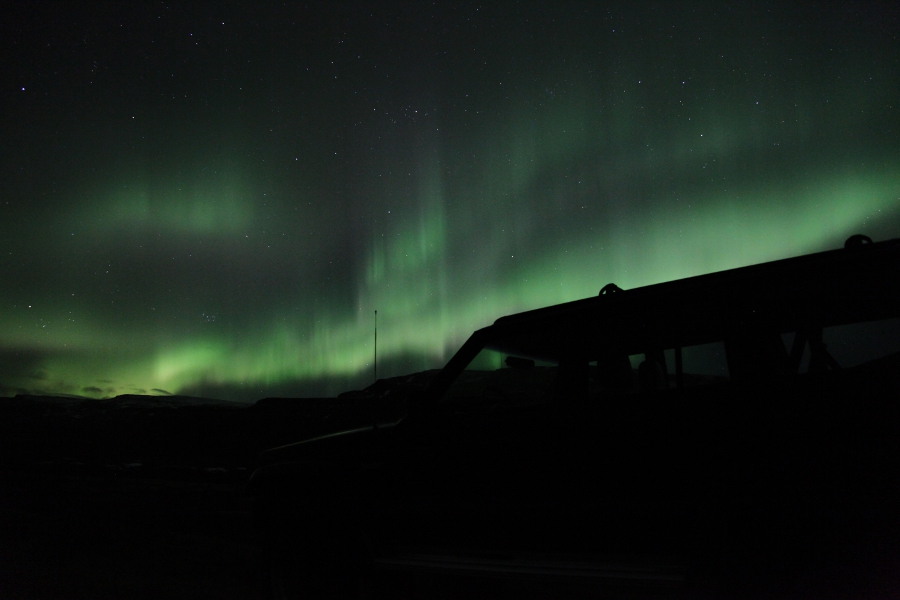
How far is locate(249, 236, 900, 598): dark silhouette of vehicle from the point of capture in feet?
6.18

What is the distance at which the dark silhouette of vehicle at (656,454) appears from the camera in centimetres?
188

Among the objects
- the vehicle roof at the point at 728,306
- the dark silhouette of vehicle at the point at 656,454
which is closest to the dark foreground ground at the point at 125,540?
the dark silhouette of vehicle at the point at 656,454

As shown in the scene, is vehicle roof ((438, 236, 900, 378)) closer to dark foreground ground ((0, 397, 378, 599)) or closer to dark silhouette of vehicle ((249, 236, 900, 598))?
dark silhouette of vehicle ((249, 236, 900, 598))

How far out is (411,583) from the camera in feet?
9.16

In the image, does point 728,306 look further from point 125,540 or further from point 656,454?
point 125,540

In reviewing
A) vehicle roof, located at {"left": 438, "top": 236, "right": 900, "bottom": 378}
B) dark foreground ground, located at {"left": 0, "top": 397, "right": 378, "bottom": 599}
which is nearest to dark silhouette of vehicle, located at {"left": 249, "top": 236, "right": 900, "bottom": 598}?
vehicle roof, located at {"left": 438, "top": 236, "right": 900, "bottom": 378}

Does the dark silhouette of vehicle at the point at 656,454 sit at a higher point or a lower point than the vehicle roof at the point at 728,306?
lower

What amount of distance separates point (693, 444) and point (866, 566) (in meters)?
0.62

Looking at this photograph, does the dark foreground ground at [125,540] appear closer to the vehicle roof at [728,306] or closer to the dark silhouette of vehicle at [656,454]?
the dark silhouette of vehicle at [656,454]

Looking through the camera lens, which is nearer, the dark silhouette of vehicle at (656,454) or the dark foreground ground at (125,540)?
the dark silhouette of vehicle at (656,454)

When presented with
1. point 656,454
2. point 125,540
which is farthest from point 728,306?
point 125,540

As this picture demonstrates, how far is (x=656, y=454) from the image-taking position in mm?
2229

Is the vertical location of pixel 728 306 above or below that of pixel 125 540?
above

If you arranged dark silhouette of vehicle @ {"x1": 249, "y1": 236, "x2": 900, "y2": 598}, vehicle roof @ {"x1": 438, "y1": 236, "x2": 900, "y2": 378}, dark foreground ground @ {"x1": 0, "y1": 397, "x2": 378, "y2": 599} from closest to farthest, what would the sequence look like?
dark silhouette of vehicle @ {"x1": 249, "y1": 236, "x2": 900, "y2": 598}, vehicle roof @ {"x1": 438, "y1": 236, "x2": 900, "y2": 378}, dark foreground ground @ {"x1": 0, "y1": 397, "x2": 378, "y2": 599}
